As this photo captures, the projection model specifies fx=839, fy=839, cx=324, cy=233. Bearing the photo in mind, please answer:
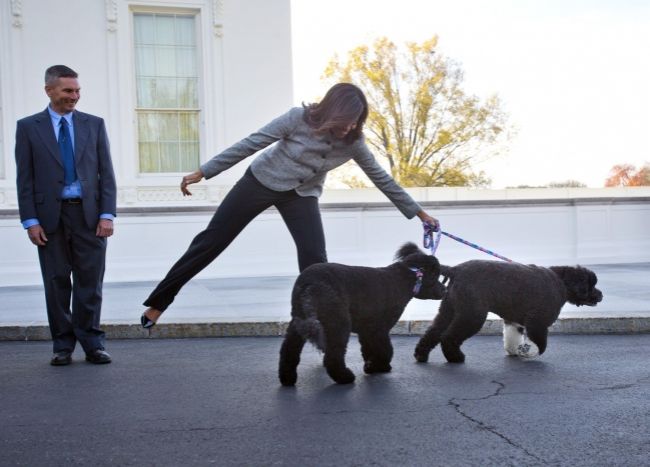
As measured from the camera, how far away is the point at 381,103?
35031 mm

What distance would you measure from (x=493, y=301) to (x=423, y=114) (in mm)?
29971

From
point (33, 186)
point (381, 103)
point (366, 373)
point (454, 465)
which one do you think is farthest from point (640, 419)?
point (381, 103)

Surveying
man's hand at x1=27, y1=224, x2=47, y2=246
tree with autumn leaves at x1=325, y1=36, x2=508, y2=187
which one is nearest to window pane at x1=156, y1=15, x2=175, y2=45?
man's hand at x1=27, y1=224, x2=47, y2=246

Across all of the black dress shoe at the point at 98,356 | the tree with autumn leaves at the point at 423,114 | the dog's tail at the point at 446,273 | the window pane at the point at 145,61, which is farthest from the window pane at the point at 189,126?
the tree with autumn leaves at the point at 423,114

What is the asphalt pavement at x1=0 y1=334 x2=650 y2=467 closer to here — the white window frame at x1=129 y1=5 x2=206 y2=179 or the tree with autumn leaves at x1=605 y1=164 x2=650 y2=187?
the white window frame at x1=129 y1=5 x2=206 y2=179

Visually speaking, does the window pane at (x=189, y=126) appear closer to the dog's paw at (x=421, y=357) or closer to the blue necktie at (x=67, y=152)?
the blue necktie at (x=67, y=152)

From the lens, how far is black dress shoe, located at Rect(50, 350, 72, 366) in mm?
5785

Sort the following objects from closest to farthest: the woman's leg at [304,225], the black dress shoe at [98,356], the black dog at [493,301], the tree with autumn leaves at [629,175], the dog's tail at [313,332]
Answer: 1. the dog's tail at [313,332]
2. the black dog at [493,301]
3. the woman's leg at [304,225]
4. the black dress shoe at [98,356]
5. the tree with autumn leaves at [629,175]

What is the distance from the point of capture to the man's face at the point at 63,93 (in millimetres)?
5648

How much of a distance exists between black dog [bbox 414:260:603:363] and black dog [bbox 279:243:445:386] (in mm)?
295

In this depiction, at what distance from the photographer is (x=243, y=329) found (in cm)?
726

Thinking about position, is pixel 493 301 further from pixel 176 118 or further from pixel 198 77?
pixel 198 77

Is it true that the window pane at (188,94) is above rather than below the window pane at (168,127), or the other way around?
above

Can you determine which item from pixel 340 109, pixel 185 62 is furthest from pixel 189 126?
pixel 340 109
